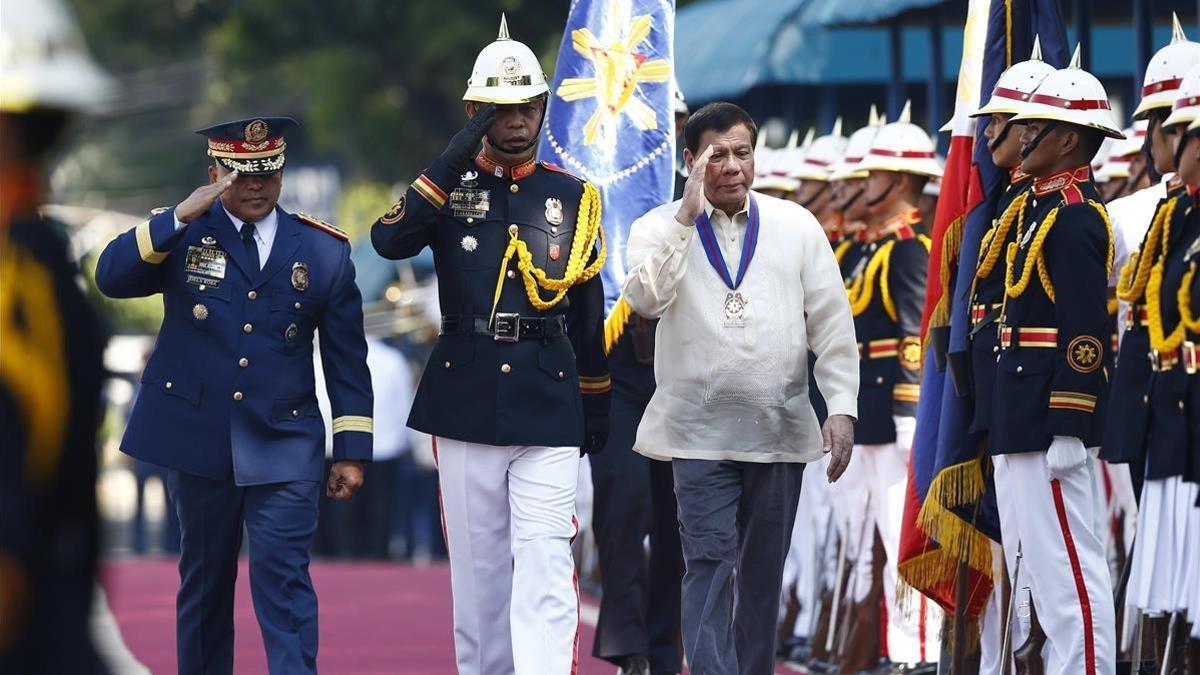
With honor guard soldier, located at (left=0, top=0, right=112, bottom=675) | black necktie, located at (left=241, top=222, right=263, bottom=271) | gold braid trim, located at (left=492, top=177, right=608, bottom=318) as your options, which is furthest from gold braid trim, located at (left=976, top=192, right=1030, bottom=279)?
honor guard soldier, located at (left=0, top=0, right=112, bottom=675)

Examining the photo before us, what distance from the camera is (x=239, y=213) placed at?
936 cm

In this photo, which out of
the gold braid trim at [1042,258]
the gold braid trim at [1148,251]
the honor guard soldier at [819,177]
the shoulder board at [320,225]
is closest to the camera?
the gold braid trim at [1148,251]

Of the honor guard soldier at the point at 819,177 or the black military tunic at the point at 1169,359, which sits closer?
the black military tunic at the point at 1169,359

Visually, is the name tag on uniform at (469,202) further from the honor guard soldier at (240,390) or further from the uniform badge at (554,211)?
the honor guard soldier at (240,390)

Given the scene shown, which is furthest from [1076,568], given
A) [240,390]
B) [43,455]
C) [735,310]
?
[43,455]

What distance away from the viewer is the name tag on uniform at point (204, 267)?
924 cm

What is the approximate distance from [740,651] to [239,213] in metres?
2.48

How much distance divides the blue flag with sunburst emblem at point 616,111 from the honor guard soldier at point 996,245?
2.26 meters

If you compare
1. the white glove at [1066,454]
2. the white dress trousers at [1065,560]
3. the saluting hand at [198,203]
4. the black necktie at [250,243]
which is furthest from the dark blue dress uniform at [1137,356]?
the saluting hand at [198,203]

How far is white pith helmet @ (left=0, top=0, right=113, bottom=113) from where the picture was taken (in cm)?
454

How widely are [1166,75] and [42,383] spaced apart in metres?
6.04

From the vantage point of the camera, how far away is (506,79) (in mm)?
9242

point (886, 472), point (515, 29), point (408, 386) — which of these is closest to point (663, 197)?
point (886, 472)

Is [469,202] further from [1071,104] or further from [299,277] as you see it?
[1071,104]
